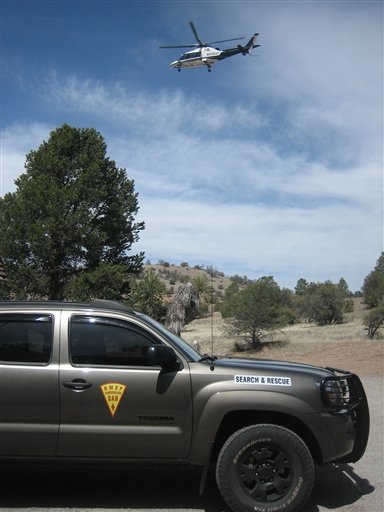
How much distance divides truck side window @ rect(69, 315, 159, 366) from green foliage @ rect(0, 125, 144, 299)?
75.7ft

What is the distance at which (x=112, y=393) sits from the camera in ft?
15.6

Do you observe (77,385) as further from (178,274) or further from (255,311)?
(178,274)

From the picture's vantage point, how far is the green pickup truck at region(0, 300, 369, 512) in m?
4.70

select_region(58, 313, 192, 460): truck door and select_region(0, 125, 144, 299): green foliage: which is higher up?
select_region(0, 125, 144, 299): green foliage

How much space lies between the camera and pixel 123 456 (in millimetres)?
4723

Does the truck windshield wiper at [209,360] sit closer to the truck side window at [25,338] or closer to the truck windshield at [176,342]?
the truck windshield at [176,342]

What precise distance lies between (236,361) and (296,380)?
28.4 inches

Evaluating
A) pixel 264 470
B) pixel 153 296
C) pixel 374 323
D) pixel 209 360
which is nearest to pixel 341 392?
pixel 264 470

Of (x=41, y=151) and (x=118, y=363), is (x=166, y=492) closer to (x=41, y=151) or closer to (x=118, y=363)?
(x=118, y=363)

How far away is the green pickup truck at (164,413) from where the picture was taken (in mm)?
4703

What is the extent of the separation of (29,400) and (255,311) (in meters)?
25.8

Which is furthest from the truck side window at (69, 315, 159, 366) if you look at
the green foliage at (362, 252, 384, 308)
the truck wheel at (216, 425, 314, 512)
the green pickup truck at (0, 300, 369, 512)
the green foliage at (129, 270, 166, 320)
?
the green foliage at (362, 252, 384, 308)

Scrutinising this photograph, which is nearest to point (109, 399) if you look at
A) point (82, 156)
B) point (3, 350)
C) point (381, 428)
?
point (3, 350)

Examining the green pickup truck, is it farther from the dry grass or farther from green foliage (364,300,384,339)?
green foliage (364,300,384,339)
